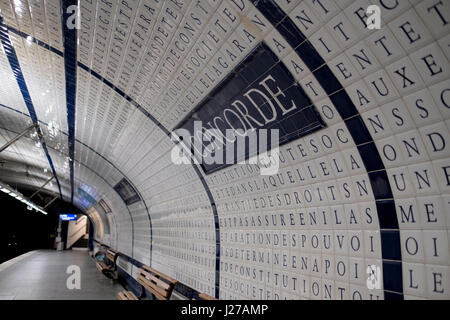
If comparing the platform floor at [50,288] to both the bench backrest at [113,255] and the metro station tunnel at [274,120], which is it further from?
the metro station tunnel at [274,120]

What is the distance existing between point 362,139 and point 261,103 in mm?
996

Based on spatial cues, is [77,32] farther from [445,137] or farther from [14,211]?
[14,211]

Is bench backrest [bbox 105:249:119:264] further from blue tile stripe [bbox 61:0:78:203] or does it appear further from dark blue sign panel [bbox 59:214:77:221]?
dark blue sign panel [bbox 59:214:77:221]

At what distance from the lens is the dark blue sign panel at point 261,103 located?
245 cm

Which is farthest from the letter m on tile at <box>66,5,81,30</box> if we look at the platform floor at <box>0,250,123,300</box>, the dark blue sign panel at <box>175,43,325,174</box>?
the platform floor at <box>0,250,123,300</box>

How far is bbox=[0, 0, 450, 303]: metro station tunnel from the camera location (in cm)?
181

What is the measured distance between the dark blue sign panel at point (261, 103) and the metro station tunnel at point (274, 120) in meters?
0.01

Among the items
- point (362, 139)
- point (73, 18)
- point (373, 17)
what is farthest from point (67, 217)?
point (373, 17)

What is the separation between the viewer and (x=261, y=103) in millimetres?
2834

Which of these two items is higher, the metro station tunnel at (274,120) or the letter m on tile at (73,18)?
the letter m on tile at (73,18)

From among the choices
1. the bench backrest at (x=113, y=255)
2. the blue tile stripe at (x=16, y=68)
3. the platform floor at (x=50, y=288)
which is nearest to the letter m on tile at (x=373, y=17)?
the blue tile stripe at (x=16, y=68)

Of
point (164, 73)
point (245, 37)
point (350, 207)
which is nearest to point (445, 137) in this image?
point (350, 207)

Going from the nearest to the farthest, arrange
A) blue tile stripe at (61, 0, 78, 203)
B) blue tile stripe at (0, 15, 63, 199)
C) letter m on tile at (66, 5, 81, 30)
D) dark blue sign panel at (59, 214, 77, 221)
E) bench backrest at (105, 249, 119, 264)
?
letter m on tile at (66, 5, 81, 30) < blue tile stripe at (61, 0, 78, 203) < blue tile stripe at (0, 15, 63, 199) < bench backrest at (105, 249, 119, 264) < dark blue sign panel at (59, 214, 77, 221)

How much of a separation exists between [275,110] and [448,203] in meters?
1.43
